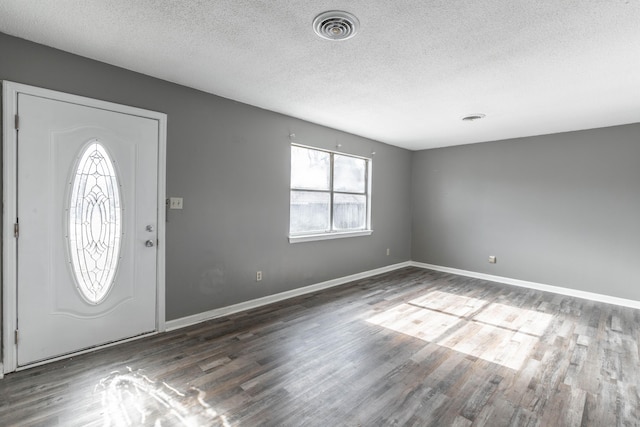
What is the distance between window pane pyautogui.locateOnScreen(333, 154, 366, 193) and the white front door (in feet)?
9.17

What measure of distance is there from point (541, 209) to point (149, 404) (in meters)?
5.67

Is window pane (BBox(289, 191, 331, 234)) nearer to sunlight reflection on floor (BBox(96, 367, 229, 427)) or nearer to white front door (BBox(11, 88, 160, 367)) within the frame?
white front door (BBox(11, 88, 160, 367))

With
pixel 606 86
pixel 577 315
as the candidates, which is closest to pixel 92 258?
pixel 606 86

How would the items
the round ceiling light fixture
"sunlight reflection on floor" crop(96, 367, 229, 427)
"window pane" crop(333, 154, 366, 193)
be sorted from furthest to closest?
"window pane" crop(333, 154, 366, 193)
the round ceiling light fixture
"sunlight reflection on floor" crop(96, 367, 229, 427)

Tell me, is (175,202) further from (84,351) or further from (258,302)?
(258,302)

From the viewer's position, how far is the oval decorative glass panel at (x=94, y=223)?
2498 mm

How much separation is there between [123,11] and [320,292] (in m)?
3.72

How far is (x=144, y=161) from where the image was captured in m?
2.84

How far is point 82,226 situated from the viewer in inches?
99.3

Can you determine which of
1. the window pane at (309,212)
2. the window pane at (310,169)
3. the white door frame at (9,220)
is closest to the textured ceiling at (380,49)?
the white door frame at (9,220)

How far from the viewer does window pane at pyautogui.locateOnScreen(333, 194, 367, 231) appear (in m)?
4.99

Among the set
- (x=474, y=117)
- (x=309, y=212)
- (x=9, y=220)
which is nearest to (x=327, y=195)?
(x=309, y=212)

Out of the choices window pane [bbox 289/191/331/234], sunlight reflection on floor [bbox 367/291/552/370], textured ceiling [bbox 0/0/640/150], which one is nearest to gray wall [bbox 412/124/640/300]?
textured ceiling [bbox 0/0/640/150]

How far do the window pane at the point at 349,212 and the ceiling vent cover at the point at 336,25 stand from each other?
3008 millimetres
